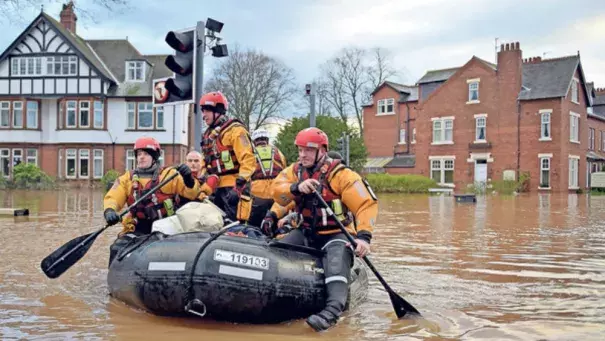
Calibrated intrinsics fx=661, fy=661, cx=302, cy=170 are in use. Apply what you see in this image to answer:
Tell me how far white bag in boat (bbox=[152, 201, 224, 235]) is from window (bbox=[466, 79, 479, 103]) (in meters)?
38.3

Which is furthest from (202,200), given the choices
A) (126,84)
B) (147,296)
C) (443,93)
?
(443,93)

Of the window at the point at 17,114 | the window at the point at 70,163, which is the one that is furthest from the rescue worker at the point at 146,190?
the window at the point at 17,114

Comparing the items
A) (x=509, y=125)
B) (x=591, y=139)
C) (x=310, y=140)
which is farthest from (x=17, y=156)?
(x=310, y=140)

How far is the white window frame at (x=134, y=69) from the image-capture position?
135 feet

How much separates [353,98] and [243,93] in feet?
51.7

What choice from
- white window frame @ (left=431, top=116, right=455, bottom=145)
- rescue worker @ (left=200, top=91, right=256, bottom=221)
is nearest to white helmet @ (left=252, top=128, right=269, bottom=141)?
rescue worker @ (left=200, top=91, right=256, bottom=221)

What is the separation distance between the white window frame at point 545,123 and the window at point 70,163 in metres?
28.8

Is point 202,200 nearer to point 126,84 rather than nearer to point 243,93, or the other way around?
point 126,84

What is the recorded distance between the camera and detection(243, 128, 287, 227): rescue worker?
25.8 feet

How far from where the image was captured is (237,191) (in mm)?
7539

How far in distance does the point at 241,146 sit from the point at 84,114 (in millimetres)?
36207

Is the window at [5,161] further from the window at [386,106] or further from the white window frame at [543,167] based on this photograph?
the white window frame at [543,167]

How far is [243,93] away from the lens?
53281 mm

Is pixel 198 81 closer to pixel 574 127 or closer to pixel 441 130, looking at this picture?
pixel 441 130
